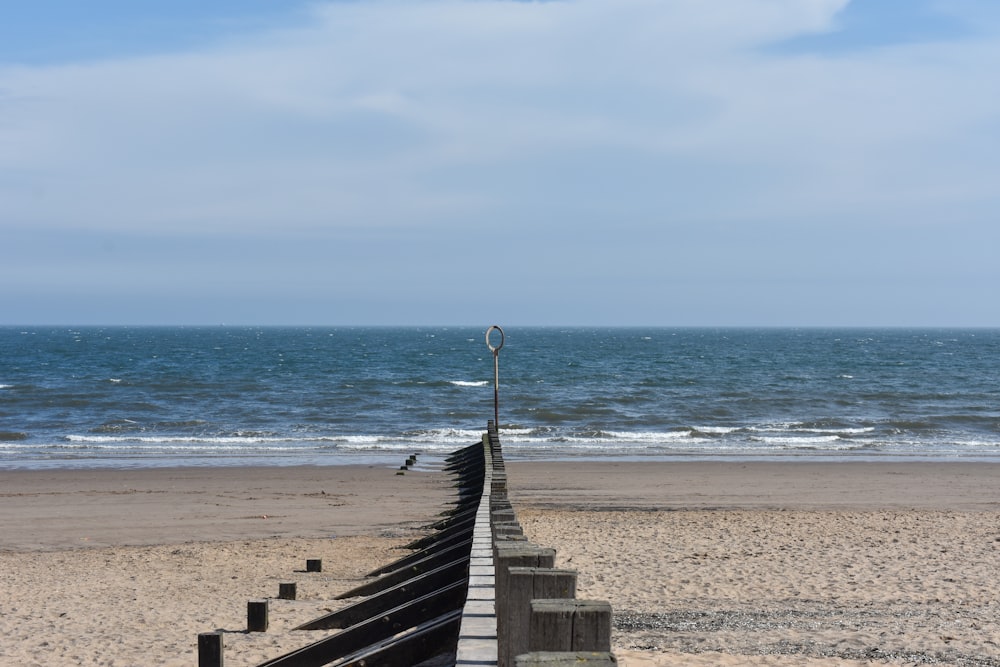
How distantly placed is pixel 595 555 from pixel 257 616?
483 centimetres

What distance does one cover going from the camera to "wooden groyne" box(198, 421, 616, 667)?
2.80 metres

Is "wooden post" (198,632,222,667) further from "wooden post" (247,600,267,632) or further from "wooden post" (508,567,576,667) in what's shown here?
"wooden post" (508,567,576,667)

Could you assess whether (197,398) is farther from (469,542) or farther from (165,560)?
(469,542)

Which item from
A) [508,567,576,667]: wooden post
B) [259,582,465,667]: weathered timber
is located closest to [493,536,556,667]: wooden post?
[508,567,576,667]: wooden post

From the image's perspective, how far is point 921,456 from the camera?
2706 centimetres

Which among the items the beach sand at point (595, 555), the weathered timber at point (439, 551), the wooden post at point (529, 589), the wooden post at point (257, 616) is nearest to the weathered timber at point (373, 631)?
the weathered timber at point (439, 551)

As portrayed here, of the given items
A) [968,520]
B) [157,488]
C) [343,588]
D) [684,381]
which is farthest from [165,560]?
[684,381]

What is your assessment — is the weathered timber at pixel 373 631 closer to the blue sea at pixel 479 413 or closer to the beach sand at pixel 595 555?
the beach sand at pixel 595 555

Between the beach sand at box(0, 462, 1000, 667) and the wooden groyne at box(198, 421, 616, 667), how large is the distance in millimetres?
1110

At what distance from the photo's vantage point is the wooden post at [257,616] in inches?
334

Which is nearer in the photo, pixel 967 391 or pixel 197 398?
pixel 197 398

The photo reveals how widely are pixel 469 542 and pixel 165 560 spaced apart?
20.1 ft

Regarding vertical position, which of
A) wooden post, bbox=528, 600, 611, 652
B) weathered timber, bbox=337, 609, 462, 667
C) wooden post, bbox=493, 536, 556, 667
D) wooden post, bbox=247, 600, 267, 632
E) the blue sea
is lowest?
the blue sea

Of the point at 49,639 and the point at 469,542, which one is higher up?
the point at 469,542
